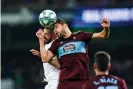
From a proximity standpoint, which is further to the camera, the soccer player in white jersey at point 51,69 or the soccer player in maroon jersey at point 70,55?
the soccer player in white jersey at point 51,69

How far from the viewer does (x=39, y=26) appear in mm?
19172

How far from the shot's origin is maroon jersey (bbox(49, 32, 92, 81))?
8.59 metres

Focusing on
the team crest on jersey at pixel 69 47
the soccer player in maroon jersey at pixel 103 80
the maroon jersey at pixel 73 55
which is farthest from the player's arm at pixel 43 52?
the soccer player in maroon jersey at pixel 103 80

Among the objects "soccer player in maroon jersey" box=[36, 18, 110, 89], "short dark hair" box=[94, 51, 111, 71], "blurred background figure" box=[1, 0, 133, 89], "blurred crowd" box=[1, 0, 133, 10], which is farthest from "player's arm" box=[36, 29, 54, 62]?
"blurred crowd" box=[1, 0, 133, 10]

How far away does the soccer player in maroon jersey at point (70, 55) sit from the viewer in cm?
860

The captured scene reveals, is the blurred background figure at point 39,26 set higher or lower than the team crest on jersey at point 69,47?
lower

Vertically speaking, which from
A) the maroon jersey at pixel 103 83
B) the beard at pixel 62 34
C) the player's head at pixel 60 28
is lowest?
the maroon jersey at pixel 103 83

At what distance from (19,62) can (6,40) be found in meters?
0.92

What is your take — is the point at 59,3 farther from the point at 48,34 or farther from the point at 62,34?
the point at 62,34

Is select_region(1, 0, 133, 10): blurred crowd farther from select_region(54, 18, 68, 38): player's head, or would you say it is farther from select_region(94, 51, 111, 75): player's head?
select_region(94, 51, 111, 75): player's head

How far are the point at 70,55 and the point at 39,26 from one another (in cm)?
1058

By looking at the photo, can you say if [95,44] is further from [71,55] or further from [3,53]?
[71,55]

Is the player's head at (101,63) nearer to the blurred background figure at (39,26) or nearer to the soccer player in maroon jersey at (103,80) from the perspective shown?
the soccer player in maroon jersey at (103,80)

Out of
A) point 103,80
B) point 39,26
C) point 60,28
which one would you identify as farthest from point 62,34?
point 39,26
